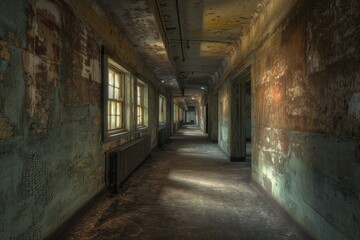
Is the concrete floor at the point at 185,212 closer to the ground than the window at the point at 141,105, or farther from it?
closer to the ground

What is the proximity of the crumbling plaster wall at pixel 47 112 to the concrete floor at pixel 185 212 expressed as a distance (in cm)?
40

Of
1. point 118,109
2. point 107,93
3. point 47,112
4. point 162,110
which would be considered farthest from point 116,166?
point 162,110

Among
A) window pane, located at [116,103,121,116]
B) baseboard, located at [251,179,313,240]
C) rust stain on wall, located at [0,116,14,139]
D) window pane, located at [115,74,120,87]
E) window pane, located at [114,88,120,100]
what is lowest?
baseboard, located at [251,179,313,240]

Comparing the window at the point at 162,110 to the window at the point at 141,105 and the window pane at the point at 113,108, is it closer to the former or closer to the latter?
the window at the point at 141,105

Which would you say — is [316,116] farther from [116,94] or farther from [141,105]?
[141,105]

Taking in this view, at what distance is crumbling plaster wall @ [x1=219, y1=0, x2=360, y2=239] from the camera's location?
1.71 metres

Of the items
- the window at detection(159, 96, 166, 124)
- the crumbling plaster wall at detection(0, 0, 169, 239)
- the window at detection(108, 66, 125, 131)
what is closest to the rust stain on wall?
the crumbling plaster wall at detection(0, 0, 169, 239)

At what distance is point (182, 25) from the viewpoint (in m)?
4.61

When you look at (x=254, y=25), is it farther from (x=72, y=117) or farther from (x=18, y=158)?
(x=18, y=158)

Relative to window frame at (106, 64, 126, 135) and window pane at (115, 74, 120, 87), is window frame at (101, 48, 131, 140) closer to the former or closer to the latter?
window frame at (106, 64, 126, 135)

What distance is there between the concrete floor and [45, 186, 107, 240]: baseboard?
0.07 meters

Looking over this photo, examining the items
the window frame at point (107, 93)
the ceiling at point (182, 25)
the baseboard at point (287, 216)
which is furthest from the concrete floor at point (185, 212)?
the ceiling at point (182, 25)

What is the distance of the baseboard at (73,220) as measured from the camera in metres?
2.29

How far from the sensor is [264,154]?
3.75m
